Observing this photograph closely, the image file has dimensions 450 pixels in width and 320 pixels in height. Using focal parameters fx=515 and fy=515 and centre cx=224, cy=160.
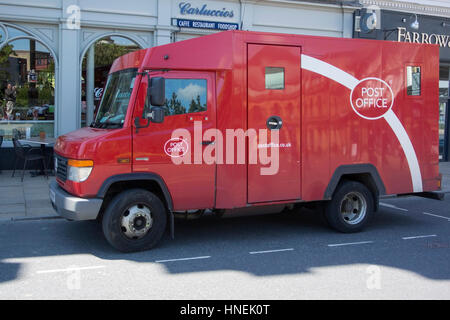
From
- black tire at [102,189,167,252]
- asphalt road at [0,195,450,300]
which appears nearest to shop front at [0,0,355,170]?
asphalt road at [0,195,450,300]

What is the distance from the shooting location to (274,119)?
710 centimetres

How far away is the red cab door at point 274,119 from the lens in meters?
A: 6.96

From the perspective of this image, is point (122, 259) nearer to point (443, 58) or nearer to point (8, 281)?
point (8, 281)

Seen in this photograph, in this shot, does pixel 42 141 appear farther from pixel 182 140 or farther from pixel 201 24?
pixel 182 140

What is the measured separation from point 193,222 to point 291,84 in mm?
2824

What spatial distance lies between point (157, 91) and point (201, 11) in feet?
28.0

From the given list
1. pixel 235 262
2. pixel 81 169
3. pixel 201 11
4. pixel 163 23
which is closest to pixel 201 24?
pixel 201 11

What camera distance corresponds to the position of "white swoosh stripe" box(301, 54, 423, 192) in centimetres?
732

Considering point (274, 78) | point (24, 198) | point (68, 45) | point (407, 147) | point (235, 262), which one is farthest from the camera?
point (68, 45)

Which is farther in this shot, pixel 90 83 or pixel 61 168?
pixel 90 83

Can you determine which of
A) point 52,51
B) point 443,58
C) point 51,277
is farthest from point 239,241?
point 443,58

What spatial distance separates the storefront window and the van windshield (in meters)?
6.66

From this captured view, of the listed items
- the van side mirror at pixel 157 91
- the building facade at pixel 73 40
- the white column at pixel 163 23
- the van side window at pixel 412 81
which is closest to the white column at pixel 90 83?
the building facade at pixel 73 40

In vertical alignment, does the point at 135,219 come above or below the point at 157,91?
below
